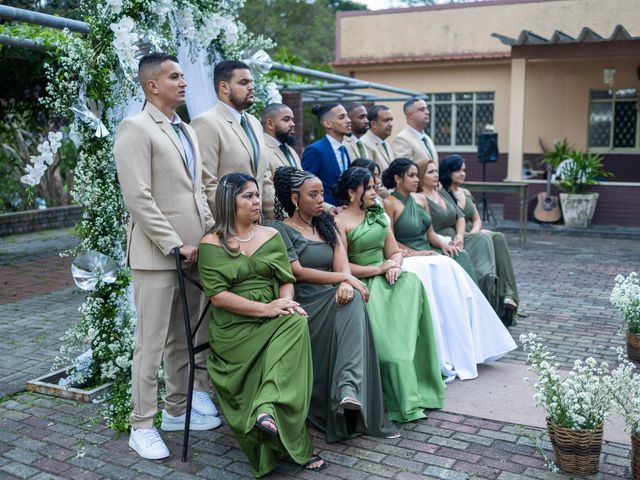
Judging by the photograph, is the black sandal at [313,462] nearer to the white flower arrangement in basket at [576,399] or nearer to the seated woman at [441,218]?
the white flower arrangement in basket at [576,399]

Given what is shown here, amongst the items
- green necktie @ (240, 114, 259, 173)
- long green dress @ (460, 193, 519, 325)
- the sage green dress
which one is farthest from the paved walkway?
green necktie @ (240, 114, 259, 173)

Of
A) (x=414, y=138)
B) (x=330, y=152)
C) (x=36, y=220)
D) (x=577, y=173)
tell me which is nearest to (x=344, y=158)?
(x=330, y=152)

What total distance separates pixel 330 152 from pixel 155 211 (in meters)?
2.37

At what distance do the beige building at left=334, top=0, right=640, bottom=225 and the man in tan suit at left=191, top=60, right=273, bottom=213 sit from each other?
10.8 metres

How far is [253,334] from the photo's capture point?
3840 mm

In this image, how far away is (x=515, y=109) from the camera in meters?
14.3

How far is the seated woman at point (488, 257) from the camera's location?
629 cm

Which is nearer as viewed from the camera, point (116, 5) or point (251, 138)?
point (116, 5)

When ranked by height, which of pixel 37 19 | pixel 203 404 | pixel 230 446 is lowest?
pixel 230 446

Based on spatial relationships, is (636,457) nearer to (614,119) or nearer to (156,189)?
(156,189)

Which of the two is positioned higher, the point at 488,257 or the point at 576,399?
the point at 488,257

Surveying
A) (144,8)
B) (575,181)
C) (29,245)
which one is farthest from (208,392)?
(575,181)

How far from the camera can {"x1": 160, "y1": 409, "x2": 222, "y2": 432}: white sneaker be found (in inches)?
166

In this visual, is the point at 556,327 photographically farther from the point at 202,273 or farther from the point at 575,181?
the point at 575,181
